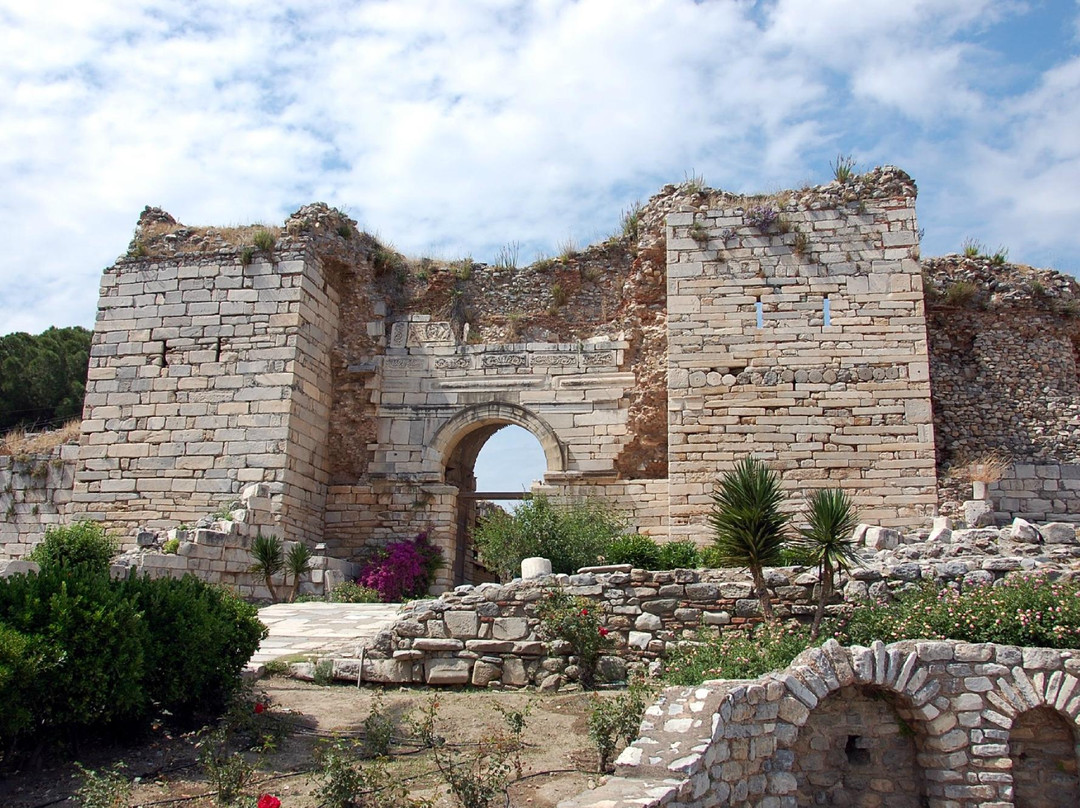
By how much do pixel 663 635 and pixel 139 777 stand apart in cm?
505

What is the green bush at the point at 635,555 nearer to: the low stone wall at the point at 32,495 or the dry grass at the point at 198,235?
the dry grass at the point at 198,235

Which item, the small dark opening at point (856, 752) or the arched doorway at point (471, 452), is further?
the arched doorway at point (471, 452)

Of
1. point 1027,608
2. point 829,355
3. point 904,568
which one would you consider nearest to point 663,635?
point 904,568

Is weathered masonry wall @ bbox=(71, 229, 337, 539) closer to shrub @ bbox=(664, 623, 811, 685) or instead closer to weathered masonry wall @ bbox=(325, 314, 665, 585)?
weathered masonry wall @ bbox=(325, 314, 665, 585)

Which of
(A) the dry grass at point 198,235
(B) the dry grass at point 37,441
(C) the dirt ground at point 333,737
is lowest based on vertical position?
(C) the dirt ground at point 333,737

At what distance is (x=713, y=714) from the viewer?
20.3 ft

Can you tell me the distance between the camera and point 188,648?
7785 mm

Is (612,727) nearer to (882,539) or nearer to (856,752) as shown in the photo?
(856,752)

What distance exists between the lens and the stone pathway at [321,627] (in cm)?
1020

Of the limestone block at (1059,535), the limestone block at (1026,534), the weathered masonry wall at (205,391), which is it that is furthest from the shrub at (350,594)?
the limestone block at (1059,535)

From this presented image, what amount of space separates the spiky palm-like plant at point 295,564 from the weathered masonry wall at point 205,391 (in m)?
0.81

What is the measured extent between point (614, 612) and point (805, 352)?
7085mm

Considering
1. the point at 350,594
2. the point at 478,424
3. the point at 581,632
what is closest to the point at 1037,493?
the point at 581,632

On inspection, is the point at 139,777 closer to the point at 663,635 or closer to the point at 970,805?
the point at 663,635
